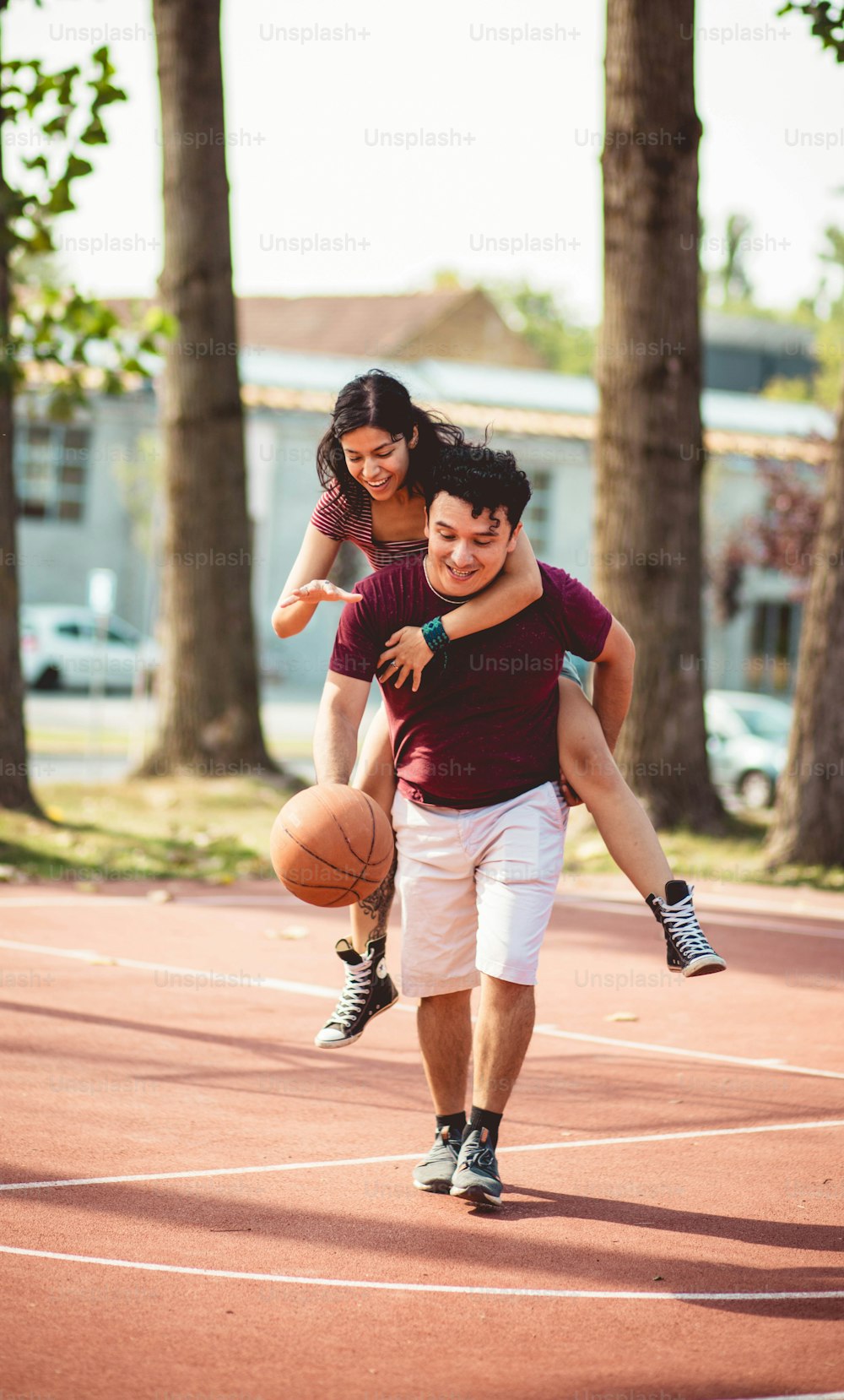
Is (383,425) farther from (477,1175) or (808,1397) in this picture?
(808,1397)

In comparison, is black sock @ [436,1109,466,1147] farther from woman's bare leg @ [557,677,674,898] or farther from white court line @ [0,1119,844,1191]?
woman's bare leg @ [557,677,674,898]

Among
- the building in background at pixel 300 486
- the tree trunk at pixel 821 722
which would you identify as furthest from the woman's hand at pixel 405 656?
the building in background at pixel 300 486

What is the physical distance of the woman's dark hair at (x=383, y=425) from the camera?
549 centimetres

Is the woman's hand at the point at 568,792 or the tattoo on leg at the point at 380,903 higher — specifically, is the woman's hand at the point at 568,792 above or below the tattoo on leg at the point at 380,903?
above

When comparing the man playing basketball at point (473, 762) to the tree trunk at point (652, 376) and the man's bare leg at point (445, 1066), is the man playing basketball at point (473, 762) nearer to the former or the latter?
the man's bare leg at point (445, 1066)

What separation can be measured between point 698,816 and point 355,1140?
8530 mm

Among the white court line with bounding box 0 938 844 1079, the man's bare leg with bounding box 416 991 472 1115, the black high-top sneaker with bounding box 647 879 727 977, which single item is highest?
the black high-top sneaker with bounding box 647 879 727 977

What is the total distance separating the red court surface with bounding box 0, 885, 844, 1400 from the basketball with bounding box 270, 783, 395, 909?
0.98 m

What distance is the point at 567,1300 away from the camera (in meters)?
4.55

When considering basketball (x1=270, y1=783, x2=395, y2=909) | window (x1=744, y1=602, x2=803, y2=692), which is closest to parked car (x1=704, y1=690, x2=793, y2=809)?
basketball (x1=270, y1=783, x2=395, y2=909)

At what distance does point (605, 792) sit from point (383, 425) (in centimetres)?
137

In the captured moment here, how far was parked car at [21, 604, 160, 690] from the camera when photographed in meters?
36.9

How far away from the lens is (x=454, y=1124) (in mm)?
5617

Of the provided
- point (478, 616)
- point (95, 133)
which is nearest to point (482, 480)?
point (478, 616)
